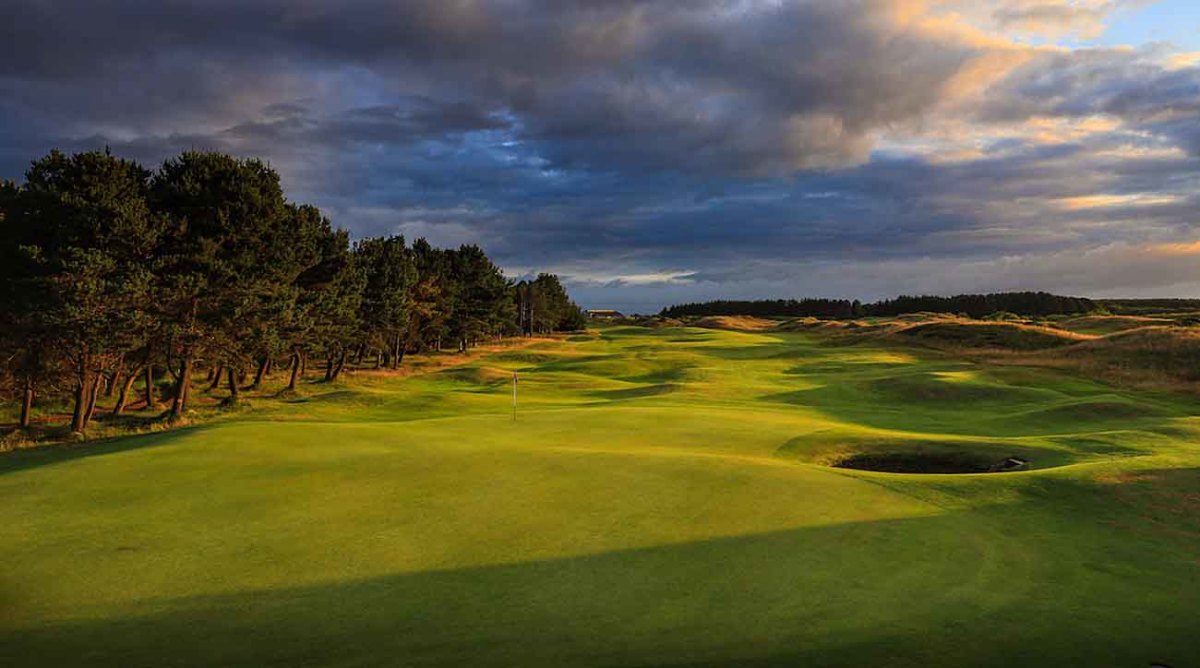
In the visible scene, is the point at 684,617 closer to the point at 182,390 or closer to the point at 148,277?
the point at 148,277

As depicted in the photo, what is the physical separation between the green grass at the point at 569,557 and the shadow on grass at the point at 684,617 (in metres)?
0.04

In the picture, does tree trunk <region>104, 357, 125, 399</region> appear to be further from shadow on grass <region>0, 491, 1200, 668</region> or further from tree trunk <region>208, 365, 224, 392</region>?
shadow on grass <region>0, 491, 1200, 668</region>

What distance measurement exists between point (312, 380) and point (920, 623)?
6379 cm

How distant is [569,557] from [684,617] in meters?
2.33

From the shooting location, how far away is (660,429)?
928 inches

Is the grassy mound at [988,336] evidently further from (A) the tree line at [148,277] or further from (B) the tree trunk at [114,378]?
(B) the tree trunk at [114,378]

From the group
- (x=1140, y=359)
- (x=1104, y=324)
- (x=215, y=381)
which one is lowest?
(x=215, y=381)

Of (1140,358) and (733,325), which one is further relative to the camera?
(733,325)

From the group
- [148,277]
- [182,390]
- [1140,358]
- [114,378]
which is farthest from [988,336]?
[114,378]

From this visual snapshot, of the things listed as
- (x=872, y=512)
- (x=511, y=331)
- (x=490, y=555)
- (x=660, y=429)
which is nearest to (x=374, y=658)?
(x=490, y=555)

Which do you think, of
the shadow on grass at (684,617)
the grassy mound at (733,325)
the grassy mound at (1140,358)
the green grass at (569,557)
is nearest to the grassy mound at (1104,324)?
the grassy mound at (1140,358)

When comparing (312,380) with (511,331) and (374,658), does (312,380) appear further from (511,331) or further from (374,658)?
(511,331)

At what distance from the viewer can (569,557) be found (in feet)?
32.3

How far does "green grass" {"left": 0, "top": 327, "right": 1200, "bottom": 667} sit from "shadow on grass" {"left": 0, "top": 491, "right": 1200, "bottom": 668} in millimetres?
39
